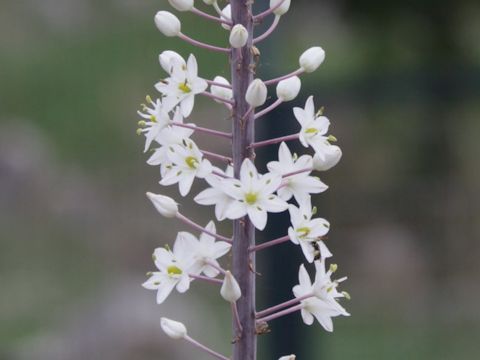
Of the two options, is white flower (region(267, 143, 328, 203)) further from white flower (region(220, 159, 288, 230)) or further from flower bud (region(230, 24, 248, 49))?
flower bud (region(230, 24, 248, 49))

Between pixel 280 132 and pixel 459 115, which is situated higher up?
pixel 459 115

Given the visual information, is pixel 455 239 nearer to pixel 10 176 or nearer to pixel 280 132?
pixel 280 132

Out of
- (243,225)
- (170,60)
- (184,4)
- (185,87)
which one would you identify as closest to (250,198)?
(243,225)

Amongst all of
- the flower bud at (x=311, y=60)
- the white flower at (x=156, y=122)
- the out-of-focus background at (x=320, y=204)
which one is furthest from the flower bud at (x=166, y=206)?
the out-of-focus background at (x=320, y=204)

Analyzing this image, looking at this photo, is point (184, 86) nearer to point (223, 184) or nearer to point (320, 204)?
point (223, 184)

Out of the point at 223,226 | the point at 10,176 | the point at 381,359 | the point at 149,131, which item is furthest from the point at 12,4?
the point at 149,131

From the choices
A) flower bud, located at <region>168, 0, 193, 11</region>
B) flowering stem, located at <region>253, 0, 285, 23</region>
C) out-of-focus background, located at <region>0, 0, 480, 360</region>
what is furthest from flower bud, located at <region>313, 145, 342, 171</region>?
out-of-focus background, located at <region>0, 0, 480, 360</region>
